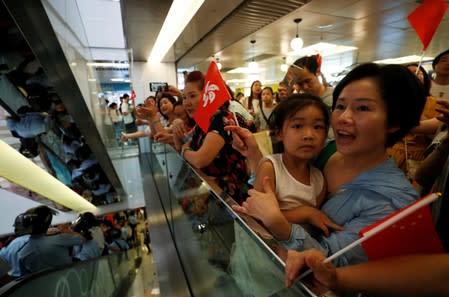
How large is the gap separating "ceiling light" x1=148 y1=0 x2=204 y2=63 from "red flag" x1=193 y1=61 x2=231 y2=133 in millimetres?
3324

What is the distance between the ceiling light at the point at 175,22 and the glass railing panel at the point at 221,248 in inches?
138

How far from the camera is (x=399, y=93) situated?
2.48 ft

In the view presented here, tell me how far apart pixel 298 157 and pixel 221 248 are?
839 mm

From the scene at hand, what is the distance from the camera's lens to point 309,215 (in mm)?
896

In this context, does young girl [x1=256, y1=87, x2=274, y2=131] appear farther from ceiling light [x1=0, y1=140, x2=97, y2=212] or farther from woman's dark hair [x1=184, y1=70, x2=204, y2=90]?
ceiling light [x1=0, y1=140, x2=97, y2=212]

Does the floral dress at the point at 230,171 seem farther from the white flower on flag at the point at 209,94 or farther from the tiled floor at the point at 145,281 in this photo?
the tiled floor at the point at 145,281

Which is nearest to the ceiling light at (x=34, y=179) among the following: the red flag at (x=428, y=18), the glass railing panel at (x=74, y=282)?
the glass railing panel at (x=74, y=282)

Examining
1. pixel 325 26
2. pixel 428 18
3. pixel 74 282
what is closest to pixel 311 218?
pixel 428 18

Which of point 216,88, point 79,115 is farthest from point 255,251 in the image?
point 79,115

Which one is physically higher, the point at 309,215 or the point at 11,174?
the point at 309,215

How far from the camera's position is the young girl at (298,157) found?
1.02 m

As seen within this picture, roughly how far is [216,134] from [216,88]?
0.94ft

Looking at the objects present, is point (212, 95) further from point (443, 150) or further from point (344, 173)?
point (443, 150)

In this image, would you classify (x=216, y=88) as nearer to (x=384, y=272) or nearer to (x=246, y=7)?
(x=384, y=272)
